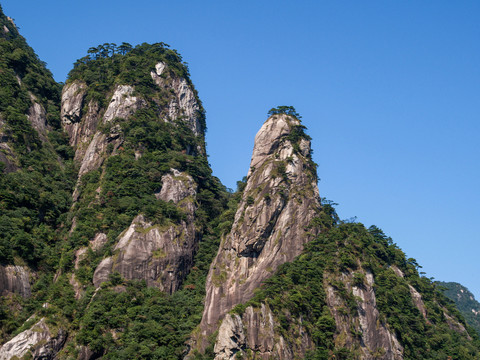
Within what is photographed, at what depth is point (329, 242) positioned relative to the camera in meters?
63.6

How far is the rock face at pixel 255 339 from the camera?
49719 mm

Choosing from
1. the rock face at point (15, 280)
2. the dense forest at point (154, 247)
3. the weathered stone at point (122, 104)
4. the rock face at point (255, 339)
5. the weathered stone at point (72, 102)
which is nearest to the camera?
the rock face at point (255, 339)

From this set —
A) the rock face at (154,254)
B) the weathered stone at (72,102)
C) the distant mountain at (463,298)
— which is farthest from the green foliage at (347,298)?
the distant mountain at (463,298)

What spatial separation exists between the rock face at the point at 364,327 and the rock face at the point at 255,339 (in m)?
4.96

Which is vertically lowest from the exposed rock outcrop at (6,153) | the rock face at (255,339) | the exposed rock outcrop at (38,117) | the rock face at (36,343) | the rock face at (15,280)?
the rock face at (36,343)

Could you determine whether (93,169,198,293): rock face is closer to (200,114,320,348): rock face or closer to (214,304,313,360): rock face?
(200,114,320,348): rock face

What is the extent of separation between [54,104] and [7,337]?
48334 millimetres

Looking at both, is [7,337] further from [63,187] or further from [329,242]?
[329,242]

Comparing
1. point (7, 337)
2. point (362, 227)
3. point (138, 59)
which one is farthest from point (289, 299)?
point (138, 59)

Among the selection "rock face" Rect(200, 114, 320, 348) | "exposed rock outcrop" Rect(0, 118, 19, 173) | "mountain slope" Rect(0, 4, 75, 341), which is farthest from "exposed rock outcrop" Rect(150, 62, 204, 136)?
"exposed rock outcrop" Rect(0, 118, 19, 173)

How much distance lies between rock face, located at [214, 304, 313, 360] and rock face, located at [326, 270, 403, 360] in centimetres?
496

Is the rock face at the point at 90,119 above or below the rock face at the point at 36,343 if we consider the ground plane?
above

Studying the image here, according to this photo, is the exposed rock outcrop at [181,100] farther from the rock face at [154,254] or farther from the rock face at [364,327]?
the rock face at [364,327]

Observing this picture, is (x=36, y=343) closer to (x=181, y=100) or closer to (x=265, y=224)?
(x=265, y=224)
